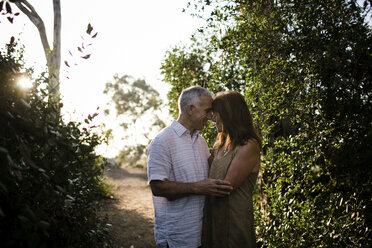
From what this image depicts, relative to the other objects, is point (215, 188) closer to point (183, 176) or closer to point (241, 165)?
point (241, 165)

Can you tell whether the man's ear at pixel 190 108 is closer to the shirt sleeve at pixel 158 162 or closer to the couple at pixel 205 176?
the couple at pixel 205 176

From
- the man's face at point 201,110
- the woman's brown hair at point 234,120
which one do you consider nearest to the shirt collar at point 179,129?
the man's face at point 201,110

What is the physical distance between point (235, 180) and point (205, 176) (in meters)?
0.49

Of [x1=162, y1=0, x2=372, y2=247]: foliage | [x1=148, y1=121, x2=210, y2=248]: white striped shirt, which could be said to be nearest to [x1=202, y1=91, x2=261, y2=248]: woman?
[x1=148, y1=121, x2=210, y2=248]: white striped shirt

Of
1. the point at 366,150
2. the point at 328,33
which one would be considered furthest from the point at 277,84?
the point at 366,150

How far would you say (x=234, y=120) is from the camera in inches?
108

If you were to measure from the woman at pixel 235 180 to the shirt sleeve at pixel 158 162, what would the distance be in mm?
434

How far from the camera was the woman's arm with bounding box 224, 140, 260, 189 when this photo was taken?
8.18 feet

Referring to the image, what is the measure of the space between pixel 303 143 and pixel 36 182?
2.57 m

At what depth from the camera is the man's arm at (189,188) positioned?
2471 mm

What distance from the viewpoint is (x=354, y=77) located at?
2.71 m

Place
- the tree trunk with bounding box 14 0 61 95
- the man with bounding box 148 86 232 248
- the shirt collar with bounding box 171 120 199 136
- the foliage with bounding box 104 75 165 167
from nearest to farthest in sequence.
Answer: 1. the man with bounding box 148 86 232 248
2. the shirt collar with bounding box 171 120 199 136
3. the tree trunk with bounding box 14 0 61 95
4. the foliage with bounding box 104 75 165 167

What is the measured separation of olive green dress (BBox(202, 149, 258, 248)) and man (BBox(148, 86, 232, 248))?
143 mm

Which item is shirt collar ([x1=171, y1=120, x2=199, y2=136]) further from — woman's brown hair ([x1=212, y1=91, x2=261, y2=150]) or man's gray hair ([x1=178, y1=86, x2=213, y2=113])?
woman's brown hair ([x1=212, y1=91, x2=261, y2=150])
